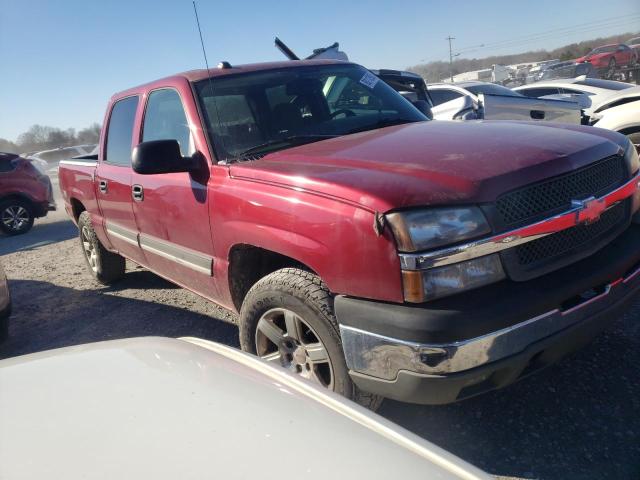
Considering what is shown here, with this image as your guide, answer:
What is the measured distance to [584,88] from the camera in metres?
9.41

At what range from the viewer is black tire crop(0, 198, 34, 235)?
35.3 feet

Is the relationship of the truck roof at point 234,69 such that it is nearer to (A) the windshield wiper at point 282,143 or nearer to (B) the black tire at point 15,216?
(A) the windshield wiper at point 282,143

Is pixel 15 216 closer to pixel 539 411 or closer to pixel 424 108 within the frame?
pixel 424 108

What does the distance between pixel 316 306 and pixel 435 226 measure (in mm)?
657

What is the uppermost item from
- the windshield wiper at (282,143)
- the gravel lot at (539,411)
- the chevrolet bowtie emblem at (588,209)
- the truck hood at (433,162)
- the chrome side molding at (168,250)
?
the windshield wiper at (282,143)

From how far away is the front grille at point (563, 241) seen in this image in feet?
6.70

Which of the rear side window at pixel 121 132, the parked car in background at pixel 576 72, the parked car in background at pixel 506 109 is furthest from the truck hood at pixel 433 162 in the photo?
the parked car in background at pixel 576 72

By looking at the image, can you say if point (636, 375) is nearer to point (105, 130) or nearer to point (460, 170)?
point (460, 170)

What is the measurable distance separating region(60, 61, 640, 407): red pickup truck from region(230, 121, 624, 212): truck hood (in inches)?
0.4

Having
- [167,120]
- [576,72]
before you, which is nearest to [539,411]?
[167,120]

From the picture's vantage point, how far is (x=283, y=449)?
111 cm

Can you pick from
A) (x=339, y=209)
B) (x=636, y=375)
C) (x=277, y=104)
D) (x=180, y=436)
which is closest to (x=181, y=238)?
(x=277, y=104)

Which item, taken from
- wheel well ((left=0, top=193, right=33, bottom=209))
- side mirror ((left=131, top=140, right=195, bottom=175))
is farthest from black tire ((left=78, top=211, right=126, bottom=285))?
wheel well ((left=0, top=193, right=33, bottom=209))

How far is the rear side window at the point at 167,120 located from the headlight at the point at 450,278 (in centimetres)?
183
